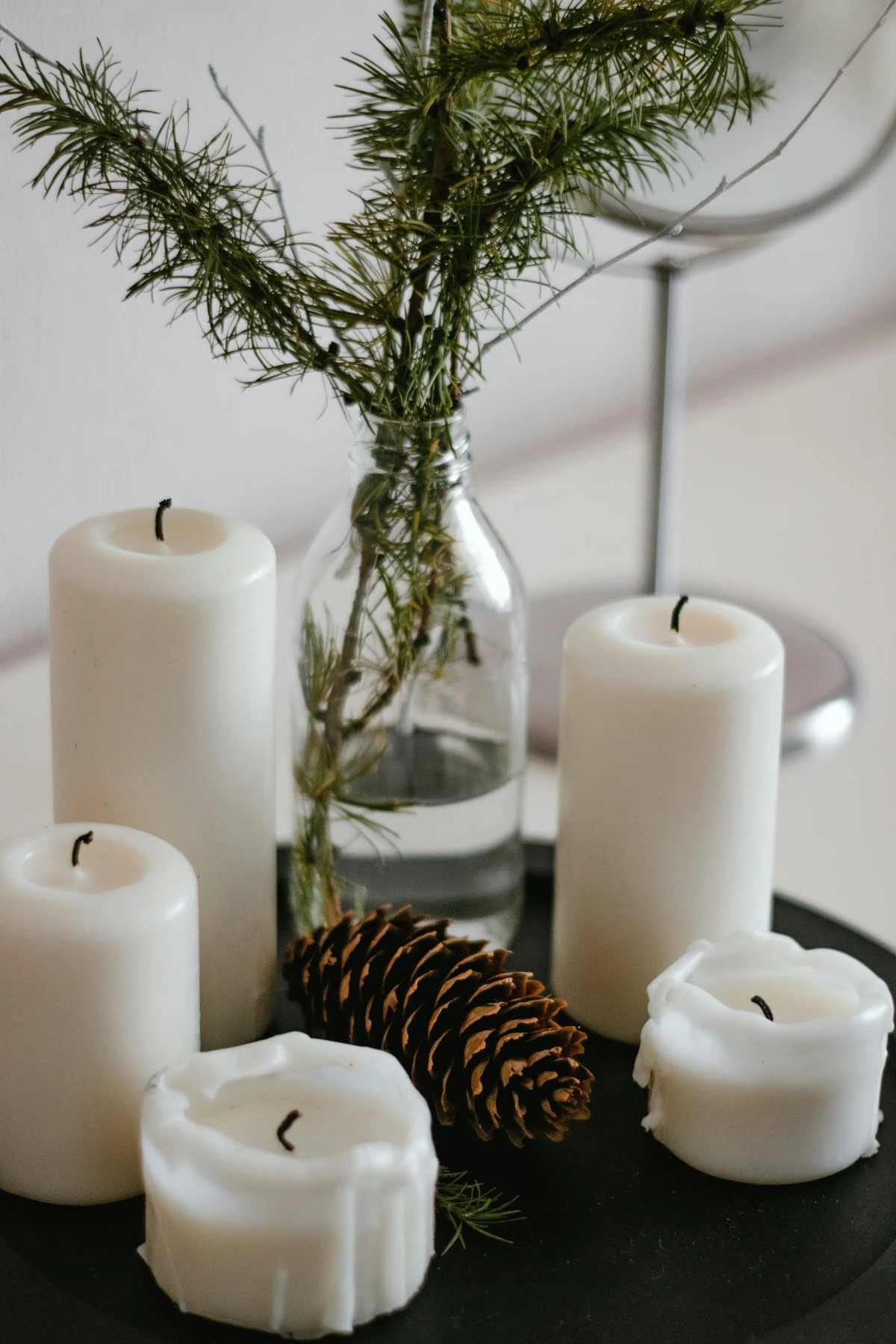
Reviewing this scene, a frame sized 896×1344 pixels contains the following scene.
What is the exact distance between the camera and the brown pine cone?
1.19 feet

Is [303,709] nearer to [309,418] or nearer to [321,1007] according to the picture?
[321,1007]

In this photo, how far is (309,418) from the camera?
747mm

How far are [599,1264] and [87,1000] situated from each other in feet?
0.43

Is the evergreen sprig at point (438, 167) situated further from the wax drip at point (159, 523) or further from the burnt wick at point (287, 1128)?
the burnt wick at point (287, 1128)

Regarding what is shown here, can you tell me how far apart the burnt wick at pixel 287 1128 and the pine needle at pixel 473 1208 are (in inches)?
2.0

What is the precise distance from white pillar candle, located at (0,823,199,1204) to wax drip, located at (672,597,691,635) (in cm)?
16

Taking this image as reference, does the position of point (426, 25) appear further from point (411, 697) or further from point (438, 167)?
point (411, 697)

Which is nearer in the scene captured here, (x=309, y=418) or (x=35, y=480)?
(x=35, y=480)

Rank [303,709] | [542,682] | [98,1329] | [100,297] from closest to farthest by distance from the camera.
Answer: [98,1329], [303,709], [100,297], [542,682]

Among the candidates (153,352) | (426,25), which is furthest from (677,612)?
(153,352)

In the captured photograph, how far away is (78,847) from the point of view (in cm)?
35

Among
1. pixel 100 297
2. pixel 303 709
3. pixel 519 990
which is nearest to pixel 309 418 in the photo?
pixel 100 297

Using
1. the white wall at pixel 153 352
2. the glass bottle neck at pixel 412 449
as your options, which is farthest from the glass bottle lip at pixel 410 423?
the white wall at pixel 153 352

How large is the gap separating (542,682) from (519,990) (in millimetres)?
318
